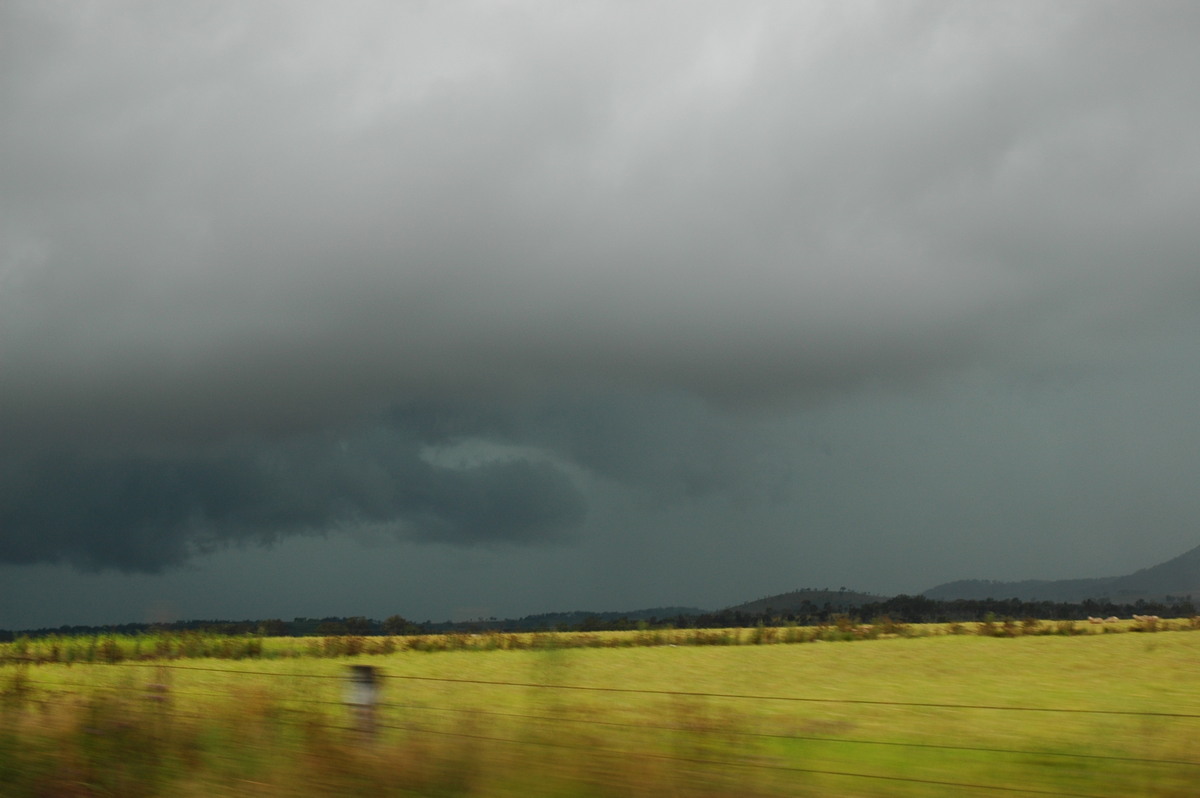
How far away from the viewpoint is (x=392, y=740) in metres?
8.36

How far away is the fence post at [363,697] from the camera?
791 centimetres

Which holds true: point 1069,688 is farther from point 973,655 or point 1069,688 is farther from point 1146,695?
point 973,655

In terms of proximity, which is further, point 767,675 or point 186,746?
point 767,675

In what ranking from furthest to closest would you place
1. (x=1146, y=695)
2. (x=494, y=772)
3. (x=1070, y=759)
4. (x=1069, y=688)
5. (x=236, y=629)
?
(x=236, y=629) → (x=1069, y=688) → (x=1146, y=695) → (x=1070, y=759) → (x=494, y=772)

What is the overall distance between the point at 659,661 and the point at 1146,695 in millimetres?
16682

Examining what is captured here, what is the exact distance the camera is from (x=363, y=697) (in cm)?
798

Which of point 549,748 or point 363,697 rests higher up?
point 363,697

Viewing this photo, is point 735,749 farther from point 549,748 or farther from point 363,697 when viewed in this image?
point 363,697

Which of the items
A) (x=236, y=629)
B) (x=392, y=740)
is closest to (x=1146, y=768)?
(x=392, y=740)

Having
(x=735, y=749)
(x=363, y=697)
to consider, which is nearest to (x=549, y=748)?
(x=735, y=749)

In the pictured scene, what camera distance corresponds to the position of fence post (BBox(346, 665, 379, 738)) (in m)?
7.91

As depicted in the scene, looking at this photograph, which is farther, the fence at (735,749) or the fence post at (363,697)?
Result: the fence post at (363,697)

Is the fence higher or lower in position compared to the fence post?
lower

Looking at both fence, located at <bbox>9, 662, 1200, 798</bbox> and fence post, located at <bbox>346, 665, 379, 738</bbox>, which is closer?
fence, located at <bbox>9, 662, 1200, 798</bbox>
